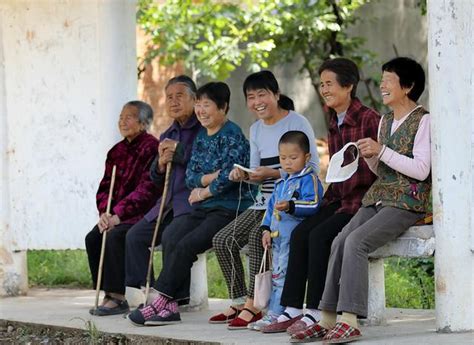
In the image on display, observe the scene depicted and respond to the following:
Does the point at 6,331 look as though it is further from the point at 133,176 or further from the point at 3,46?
the point at 3,46

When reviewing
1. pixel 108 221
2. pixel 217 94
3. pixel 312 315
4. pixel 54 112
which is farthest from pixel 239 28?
pixel 312 315

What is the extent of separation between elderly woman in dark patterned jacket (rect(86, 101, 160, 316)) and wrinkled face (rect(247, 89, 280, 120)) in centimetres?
125

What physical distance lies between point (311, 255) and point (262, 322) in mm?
605

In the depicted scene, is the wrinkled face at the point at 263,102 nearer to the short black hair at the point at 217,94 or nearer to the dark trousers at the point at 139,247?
the short black hair at the point at 217,94

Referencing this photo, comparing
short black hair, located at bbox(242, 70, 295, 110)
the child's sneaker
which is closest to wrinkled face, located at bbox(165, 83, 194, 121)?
short black hair, located at bbox(242, 70, 295, 110)

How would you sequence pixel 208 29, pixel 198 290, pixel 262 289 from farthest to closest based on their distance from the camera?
pixel 208 29 < pixel 198 290 < pixel 262 289

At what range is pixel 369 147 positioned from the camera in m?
6.13

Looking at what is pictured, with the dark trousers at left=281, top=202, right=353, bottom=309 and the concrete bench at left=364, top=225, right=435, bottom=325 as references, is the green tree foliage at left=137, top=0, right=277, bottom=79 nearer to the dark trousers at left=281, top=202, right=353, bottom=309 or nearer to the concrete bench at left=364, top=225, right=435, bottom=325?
the concrete bench at left=364, top=225, right=435, bottom=325

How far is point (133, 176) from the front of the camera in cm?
823

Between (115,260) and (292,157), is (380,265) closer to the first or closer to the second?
(292,157)

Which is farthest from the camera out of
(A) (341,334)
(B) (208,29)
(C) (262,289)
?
(B) (208,29)

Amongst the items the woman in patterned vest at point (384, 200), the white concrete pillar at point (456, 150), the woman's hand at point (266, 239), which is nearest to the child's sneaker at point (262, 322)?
the woman's hand at point (266, 239)

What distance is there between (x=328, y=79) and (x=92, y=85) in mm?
3024

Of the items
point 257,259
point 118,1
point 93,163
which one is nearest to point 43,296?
point 93,163
